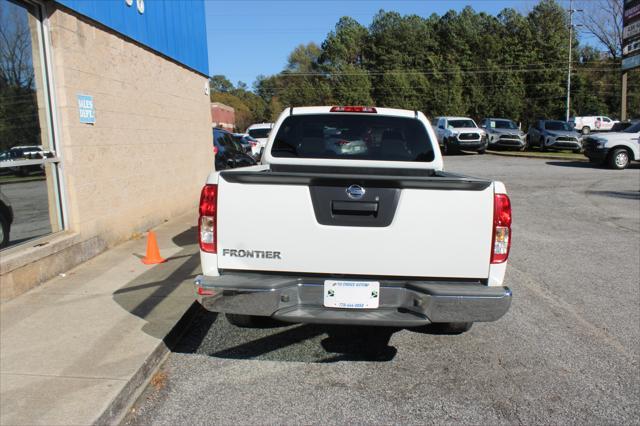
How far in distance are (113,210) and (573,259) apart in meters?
6.54

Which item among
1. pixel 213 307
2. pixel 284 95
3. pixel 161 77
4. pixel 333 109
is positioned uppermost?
pixel 284 95

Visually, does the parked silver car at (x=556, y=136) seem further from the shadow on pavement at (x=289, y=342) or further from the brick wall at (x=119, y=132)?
the shadow on pavement at (x=289, y=342)

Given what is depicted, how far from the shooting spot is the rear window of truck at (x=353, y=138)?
16.4ft

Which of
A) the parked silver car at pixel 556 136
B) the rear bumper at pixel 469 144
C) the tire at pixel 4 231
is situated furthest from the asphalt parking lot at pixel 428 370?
the parked silver car at pixel 556 136

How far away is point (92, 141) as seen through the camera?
6.89 metres

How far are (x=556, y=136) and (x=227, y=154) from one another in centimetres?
1989

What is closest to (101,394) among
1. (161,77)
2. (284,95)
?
(161,77)

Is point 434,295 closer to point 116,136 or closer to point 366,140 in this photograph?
point 366,140

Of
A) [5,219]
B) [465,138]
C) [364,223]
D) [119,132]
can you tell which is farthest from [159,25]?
[465,138]

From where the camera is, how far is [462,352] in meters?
4.20

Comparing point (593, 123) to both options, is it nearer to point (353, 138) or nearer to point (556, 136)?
point (556, 136)

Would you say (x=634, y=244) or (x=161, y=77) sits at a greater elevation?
(x=161, y=77)

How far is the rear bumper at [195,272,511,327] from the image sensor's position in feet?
10.6

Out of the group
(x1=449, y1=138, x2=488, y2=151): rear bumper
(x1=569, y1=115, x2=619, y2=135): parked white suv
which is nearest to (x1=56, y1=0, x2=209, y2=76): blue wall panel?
(x1=449, y1=138, x2=488, y2=151): rear bumper
